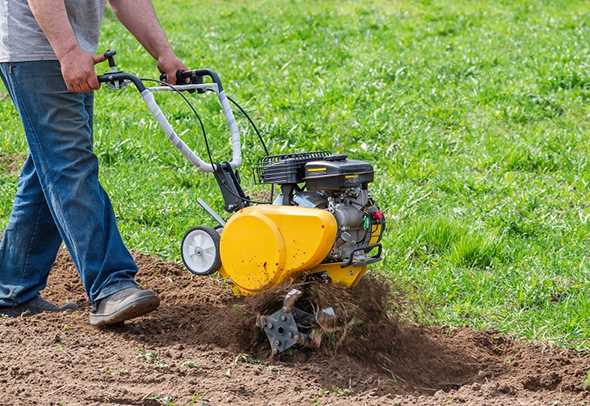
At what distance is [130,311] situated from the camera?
4785 millimetres

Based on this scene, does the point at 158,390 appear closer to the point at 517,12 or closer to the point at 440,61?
the point at 440,61

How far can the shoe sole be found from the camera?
4773 mm

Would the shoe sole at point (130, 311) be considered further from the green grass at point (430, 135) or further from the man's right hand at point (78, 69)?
the green grass at point (430, 135)

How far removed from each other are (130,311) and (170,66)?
118 cm

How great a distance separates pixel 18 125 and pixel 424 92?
11.0 feet

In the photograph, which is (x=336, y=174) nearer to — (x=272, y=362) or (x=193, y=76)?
(x=272, y=362)

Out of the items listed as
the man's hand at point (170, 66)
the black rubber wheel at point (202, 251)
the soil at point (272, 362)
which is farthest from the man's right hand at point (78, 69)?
the soil at point (272, 362)

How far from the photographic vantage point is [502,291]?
5570mm

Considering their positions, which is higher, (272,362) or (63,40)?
(63,40)

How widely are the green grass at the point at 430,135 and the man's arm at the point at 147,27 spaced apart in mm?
1356

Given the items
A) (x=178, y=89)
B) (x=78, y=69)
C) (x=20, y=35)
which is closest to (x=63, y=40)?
(x=78, y=69)

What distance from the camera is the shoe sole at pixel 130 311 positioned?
4.77 m

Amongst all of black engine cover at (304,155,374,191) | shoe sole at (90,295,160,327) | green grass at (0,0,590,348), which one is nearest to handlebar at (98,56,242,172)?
black engine cover at (304,155,374,191)

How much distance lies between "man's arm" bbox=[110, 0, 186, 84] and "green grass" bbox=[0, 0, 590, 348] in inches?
53.4
